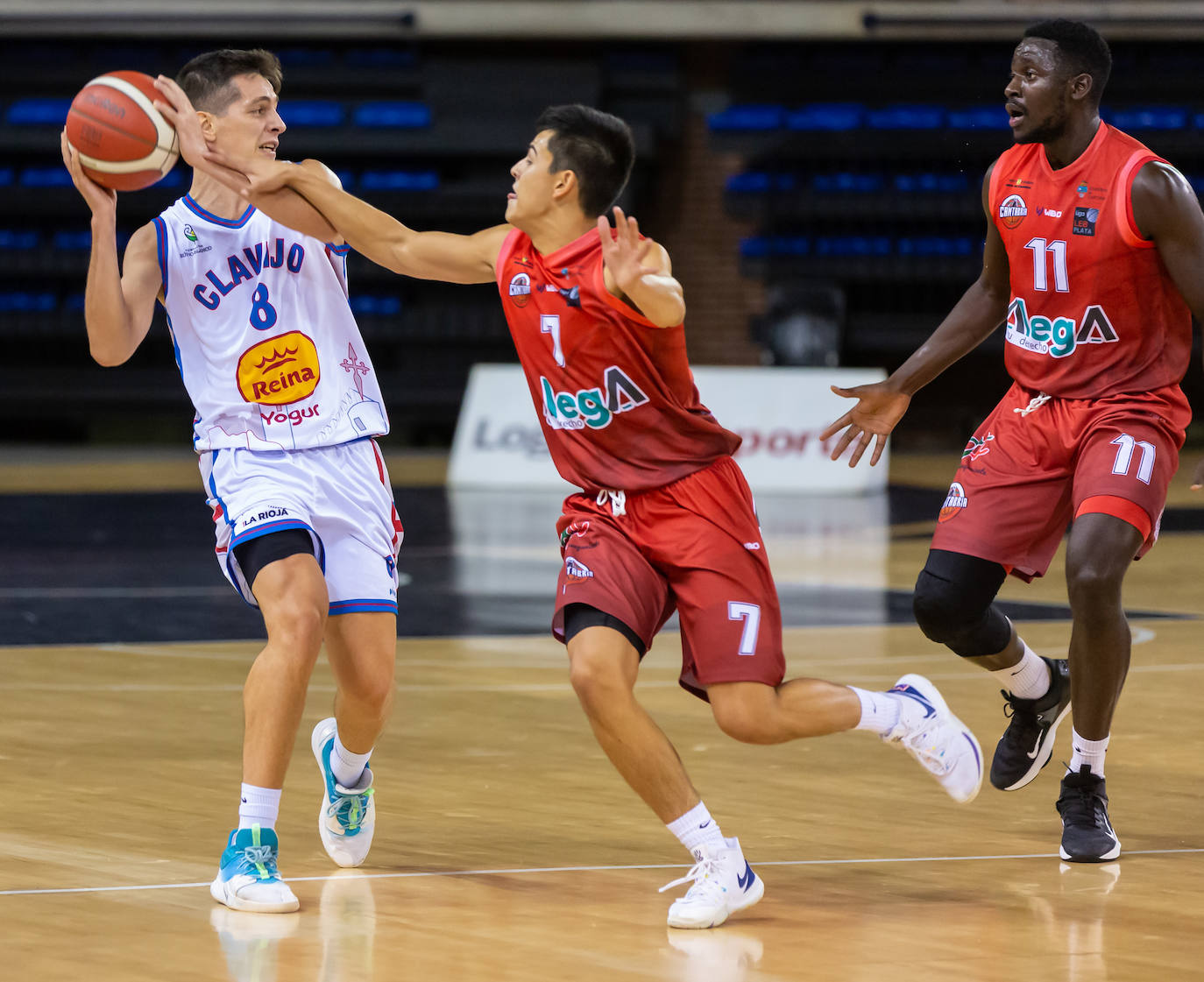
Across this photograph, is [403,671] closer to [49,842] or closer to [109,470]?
[49,842]

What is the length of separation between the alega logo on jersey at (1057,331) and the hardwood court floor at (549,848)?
46.5 inches

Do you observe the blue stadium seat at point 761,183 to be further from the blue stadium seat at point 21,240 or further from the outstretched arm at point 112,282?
the outstretched arm at point 112,282

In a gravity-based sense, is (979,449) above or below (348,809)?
above

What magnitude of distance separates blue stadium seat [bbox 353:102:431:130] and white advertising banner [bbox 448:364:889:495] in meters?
4.11

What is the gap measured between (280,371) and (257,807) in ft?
3.25

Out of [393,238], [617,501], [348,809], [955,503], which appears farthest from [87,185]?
[955,503]

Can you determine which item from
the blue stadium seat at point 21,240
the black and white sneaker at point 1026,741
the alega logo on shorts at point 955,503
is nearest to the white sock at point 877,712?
the alega logo on shorts at point 955,503

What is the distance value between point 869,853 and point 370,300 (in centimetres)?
1374

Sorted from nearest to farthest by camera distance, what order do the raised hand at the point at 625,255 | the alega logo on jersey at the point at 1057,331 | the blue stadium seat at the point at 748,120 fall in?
the raised hand at the point at 625,255 → the alega logo on jersey at the point at 1057,331 → the blue stadium seat at the point at 748,120

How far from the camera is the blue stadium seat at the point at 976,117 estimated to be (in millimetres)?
16812

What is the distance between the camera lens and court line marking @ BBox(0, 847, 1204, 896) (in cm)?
386

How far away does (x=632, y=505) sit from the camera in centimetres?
394

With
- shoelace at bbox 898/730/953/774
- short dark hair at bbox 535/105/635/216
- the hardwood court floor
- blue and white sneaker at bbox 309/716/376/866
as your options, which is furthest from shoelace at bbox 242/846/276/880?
short dark hair at bbox 535/105/635/216

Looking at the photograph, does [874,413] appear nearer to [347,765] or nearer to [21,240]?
[347,765]
